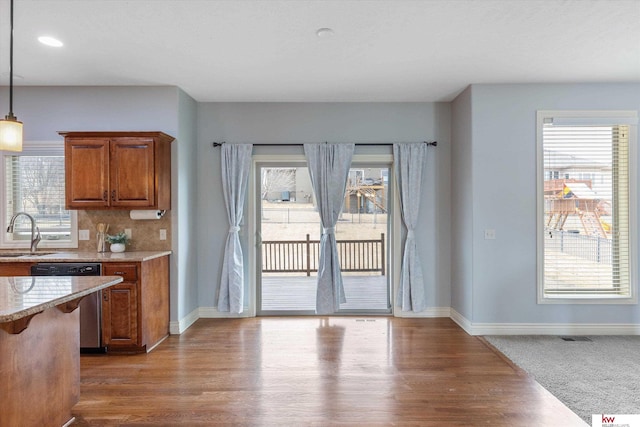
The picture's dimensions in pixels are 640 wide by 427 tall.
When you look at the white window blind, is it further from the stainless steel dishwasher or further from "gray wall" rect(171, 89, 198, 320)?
the stainless steel dishwasher

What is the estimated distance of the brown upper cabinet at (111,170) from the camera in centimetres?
371

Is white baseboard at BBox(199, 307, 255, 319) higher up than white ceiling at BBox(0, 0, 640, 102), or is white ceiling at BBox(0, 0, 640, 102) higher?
white ceiling at BBox(0, 0, 640, 102)

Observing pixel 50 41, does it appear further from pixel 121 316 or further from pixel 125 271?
pixel 121 316

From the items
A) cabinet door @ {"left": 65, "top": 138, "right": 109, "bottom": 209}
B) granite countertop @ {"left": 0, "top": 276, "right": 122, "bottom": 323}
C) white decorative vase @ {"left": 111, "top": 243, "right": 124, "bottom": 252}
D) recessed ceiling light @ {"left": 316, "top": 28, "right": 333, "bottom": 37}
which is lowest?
granite countertop @ {"left": 0, "top": 276, "right": 122, "bottom": 323}

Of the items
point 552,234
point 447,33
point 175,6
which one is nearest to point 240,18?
point 175,6

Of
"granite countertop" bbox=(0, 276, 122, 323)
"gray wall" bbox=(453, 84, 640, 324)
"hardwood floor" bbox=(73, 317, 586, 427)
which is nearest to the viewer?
"granite countertop" bbox=(0, 276, 122, 323)

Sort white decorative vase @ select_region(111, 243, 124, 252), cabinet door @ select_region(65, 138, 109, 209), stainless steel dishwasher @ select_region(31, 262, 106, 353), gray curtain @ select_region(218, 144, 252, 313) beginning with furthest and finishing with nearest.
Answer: gray curtain @ select_region(218, 144, 252, 313) → white decorative vase @ select_region(111, 243, 124, 252) → cabinet door @ select_region(65, 138, 109, 209) → stainless steel dishwasher @ select_region(31, 262, 106, 353)

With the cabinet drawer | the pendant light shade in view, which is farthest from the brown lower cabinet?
the pendant light shade

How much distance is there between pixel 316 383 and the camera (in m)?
2.87

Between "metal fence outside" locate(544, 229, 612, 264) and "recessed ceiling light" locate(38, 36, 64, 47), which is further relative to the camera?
"metal fence outside" locate(544, 229, 612, 264)

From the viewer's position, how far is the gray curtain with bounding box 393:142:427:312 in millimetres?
4543

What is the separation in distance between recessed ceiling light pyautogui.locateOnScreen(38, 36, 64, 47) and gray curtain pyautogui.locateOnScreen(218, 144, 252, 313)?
191 centimetres

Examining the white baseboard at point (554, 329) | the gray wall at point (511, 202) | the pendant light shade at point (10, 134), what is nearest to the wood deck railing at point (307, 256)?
the gray wall at point (511, 202)

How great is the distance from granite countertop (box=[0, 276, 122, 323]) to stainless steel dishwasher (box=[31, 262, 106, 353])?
998 mm
